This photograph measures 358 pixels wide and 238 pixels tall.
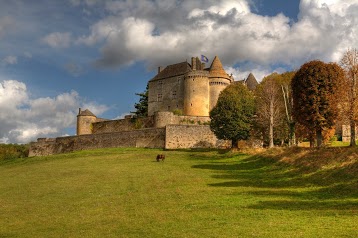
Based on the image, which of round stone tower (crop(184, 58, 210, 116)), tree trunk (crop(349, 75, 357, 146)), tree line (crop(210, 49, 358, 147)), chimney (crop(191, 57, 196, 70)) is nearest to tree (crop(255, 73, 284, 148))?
tree line (crop(210, 49, 358, 147))

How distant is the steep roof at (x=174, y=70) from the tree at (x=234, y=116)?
22538 mm

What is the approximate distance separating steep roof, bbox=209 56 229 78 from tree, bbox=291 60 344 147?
34.0 m

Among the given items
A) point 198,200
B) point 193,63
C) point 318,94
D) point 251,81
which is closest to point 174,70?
point 193,63

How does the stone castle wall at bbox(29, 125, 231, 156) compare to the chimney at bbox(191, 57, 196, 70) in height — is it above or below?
below

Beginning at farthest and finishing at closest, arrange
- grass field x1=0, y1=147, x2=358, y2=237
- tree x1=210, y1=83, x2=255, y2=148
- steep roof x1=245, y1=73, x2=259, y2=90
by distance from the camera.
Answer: steep roof x1=245, y1=73, x2=259, y2=90, tree x1=210, y1=83, x2=255, y2=148, grass field x1=0, y1=147, x2=358, y2=237

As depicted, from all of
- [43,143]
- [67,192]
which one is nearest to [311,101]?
[67,192]

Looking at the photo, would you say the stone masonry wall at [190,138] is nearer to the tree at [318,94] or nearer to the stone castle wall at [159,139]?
the stone castle wall at [159,139]

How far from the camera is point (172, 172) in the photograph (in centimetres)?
2852

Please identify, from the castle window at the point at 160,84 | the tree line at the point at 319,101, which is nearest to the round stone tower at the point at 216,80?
the castle window at the point at 160,84

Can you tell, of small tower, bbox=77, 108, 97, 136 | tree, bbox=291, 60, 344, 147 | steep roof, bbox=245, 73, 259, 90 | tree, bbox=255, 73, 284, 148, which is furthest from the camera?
small tower, bbox=77, 108, 97, 136

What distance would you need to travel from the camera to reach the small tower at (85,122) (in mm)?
73688

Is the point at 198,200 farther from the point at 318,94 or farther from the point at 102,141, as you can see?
the point at 102,141

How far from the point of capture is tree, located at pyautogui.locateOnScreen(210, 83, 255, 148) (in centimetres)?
4350

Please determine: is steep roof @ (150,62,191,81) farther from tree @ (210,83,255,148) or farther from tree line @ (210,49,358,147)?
tree line @ (210,49,358,147)
